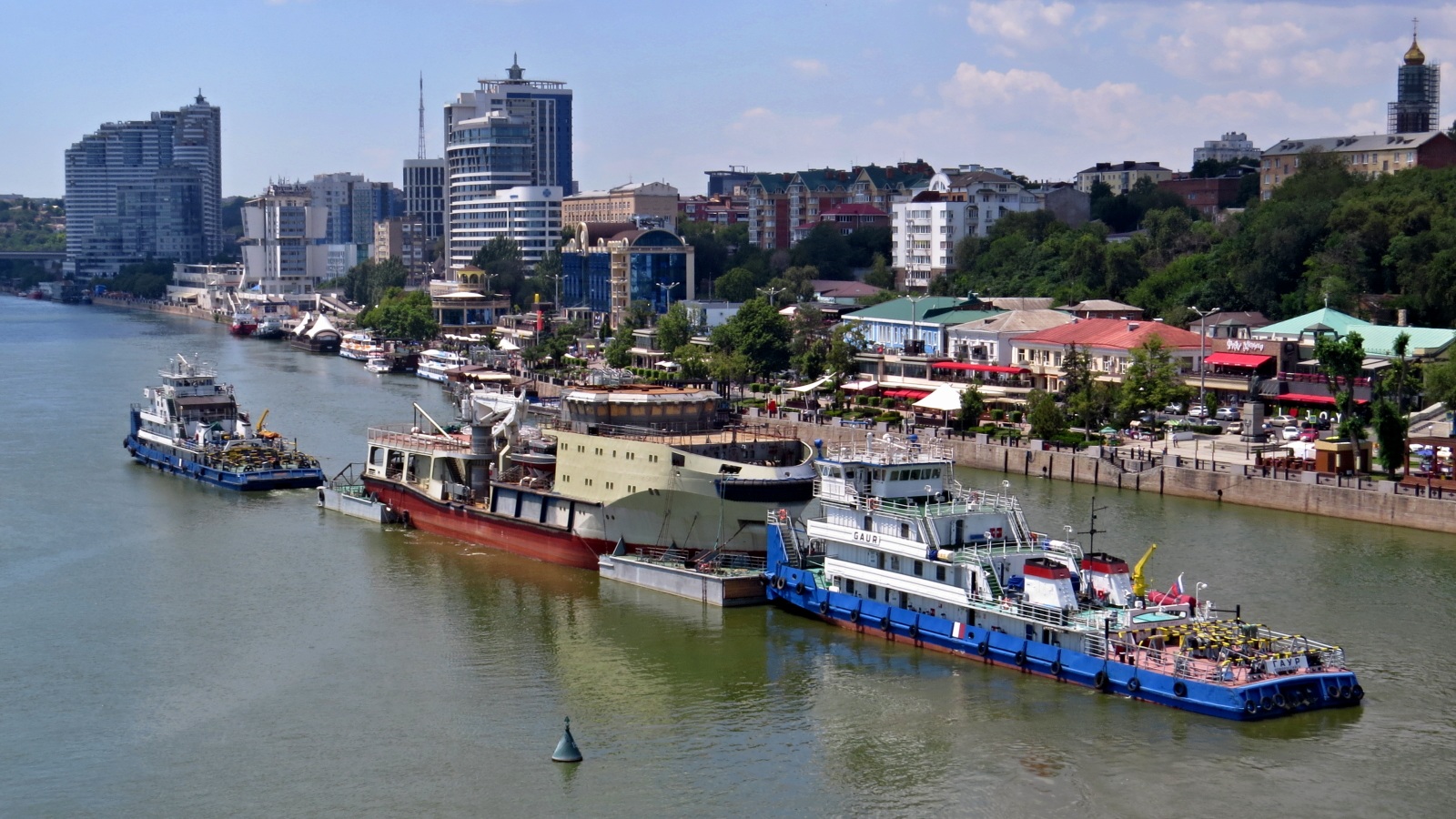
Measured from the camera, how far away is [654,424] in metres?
35.4

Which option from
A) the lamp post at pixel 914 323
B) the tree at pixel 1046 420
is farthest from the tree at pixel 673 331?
the tree at pixel 1046 420

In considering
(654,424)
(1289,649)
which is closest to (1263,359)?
(654,424)

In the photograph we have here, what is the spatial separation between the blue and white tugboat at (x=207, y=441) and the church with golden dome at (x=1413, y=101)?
7279cm

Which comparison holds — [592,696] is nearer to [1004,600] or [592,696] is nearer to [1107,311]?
[1004,600]

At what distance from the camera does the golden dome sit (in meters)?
103

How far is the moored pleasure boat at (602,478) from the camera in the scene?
32.7 metres

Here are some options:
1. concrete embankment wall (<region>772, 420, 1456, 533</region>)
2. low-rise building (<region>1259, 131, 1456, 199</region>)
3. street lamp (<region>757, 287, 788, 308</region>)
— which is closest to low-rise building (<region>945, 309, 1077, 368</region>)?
concrete embankment wall (<region>772, 420, 1456, 533</region>)

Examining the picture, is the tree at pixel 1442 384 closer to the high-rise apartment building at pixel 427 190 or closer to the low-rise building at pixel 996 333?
the low-rise building at pixel 996 333

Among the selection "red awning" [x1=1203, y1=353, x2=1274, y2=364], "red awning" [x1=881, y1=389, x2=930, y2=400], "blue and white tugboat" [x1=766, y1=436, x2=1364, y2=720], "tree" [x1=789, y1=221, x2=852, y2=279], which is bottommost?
"blue and white tugboat" [x1=766, y1=436, x2=1364, y2=720]

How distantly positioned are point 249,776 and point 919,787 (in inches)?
349

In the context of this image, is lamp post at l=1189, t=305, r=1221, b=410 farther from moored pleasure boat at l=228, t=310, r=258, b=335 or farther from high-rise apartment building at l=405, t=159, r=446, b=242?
high-rise apartment building at l=405, t=159, r=446, b=242

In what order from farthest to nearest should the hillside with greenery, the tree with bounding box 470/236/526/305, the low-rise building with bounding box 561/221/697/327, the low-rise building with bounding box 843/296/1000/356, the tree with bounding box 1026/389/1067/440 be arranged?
the tree with bounding box 470/236/526/305 < the low-rise building with bounding box 561/221/697/327 < the low-rise building with bounding box 843/296/1000/356 < the hillside with greenery < the tree with bounding box 1026/389/1067/440

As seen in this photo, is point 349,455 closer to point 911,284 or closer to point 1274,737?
point 1274,737

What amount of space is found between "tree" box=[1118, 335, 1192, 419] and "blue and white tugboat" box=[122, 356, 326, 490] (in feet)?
79.2
